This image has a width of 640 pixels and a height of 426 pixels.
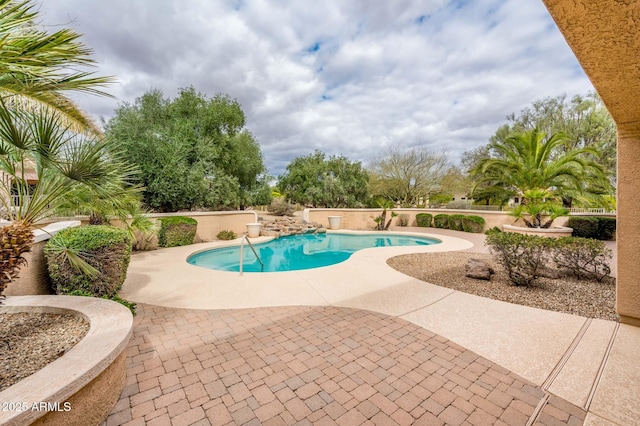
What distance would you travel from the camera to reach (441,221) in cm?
1598

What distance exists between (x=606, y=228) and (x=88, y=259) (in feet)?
57.0

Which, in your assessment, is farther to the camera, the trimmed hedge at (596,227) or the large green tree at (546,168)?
the large green tree at (546,168)

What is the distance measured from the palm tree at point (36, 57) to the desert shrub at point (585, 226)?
16407mm

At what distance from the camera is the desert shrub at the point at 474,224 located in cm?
1412

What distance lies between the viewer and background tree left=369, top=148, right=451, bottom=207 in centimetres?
2269

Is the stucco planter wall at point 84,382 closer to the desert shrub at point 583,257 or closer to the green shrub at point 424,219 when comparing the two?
the desert shrub at point 583,257

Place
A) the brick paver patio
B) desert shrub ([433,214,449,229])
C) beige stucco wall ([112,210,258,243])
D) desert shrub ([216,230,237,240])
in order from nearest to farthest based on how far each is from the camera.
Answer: the brick paver patio < beige stucco wall ([112,210,258,243]) < desert shrub ([216,230,237,240]) < desert shrub ([433,214,449,229])

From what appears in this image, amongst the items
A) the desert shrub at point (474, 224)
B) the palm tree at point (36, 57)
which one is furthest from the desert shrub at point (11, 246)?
the desert shrub at point (474, 224)

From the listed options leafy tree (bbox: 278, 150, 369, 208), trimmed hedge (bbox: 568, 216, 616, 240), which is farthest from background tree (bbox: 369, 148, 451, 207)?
trimmed hedge (bbox: 568, 216, 616, 240)

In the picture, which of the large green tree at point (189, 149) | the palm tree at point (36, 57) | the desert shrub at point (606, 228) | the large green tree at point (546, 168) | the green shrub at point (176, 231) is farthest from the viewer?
the large green tree at point (546, 168)

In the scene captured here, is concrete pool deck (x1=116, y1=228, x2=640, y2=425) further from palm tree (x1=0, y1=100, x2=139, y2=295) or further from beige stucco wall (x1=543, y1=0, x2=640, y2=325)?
palm tree (x1=0, y1=100, x2=139, y2=295)

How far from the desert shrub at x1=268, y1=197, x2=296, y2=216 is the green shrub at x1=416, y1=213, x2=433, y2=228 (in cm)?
1027

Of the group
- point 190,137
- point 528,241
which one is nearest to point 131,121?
point 190,137

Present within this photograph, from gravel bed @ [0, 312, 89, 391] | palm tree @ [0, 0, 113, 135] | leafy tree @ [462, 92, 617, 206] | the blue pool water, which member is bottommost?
the blue pool water
